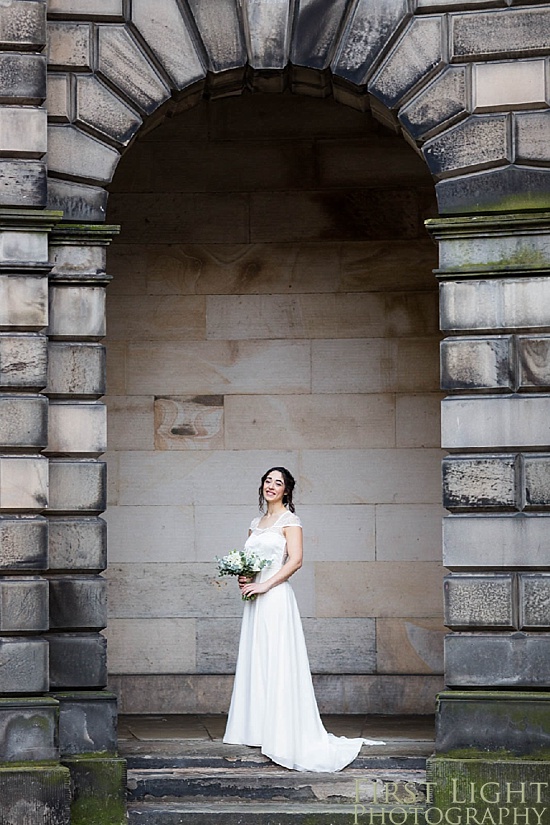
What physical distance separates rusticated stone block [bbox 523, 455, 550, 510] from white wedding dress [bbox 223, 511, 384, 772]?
1.94 meters

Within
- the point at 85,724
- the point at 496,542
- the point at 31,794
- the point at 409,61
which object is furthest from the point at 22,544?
the point at 409,61

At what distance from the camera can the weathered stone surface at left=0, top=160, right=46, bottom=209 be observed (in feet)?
32.8

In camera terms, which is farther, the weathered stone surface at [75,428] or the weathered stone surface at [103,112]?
the weathered stone surface at [103,112]

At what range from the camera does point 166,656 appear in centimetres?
1282

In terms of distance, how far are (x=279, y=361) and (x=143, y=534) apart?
2037 mm

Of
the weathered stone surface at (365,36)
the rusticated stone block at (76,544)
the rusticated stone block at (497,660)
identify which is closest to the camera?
the rusticated stone block at (497,660)

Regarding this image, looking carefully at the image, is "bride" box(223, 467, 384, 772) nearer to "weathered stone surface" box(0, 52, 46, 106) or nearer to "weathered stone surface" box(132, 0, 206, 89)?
"weathered stone surface" box(132, 0, 206, 89)

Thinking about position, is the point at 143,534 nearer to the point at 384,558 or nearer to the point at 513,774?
the point at 384,558

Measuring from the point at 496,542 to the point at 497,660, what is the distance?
840 mm

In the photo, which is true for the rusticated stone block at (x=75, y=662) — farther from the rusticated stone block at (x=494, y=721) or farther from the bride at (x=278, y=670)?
the rusticated stone block at (x=494, y=721)

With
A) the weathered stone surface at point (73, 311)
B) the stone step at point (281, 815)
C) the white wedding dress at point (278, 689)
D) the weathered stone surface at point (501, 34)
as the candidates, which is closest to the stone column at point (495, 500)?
the stone step at point (281, 815)

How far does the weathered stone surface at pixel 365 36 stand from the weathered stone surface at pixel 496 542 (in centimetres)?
339

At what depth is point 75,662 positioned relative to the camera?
401 inches

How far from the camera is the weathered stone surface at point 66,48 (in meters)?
10.3
